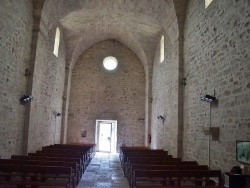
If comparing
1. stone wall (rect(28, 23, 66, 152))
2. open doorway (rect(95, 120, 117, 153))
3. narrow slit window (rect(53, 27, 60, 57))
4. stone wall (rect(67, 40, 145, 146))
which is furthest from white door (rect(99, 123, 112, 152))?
narrow slit window (rect(53, 27, 60, 57))

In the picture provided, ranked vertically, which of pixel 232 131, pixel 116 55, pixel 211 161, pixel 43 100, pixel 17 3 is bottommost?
pixel 211 161

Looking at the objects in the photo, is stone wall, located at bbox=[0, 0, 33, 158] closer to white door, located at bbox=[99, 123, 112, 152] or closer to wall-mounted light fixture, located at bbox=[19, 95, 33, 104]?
wall-mounted light fixture, located at bbox=[19, 95, 33, 104]

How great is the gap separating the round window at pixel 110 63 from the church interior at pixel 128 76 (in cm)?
22

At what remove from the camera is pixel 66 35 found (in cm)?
1536

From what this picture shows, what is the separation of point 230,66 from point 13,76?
257 inches

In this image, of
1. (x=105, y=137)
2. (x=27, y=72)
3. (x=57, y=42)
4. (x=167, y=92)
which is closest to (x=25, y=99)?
(x=27, y=72)

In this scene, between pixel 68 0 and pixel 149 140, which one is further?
pixel 149 140

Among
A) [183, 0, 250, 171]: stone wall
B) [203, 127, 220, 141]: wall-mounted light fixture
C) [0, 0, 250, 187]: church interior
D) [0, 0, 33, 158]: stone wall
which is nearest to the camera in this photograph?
[183, 0, 250, 171]: stone wall

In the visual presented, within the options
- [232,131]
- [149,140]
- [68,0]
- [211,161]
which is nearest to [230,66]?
[232,131]

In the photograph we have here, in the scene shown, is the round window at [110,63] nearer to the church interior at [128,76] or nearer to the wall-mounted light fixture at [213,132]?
the church interior at [128,76]

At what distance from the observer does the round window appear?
62.1 feet

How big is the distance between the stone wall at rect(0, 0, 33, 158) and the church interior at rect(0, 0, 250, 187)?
0.03m

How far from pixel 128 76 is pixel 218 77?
12046 millimetres

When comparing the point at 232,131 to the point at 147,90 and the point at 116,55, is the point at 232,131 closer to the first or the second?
the point at 147,90
